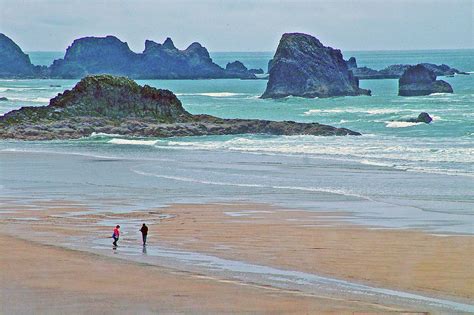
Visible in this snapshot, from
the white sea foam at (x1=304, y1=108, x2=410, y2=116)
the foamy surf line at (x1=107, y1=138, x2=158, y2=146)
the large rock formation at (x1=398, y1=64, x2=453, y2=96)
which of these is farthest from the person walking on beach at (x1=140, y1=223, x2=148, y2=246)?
the large rock formation at (x1=398, y1=64, x2=453, y2=96)

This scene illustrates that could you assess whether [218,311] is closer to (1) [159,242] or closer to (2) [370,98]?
(1) [159,242]

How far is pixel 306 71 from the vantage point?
105 m

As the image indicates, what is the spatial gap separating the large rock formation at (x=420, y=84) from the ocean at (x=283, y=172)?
32.0 metres

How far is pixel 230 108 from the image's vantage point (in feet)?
303

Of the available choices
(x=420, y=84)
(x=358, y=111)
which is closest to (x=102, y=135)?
(x=358, y=111)

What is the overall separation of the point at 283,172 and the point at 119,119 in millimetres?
24917

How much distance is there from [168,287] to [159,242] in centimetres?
555

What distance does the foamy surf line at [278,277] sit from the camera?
1845cm

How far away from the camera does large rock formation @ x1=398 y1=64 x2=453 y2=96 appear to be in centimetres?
10166

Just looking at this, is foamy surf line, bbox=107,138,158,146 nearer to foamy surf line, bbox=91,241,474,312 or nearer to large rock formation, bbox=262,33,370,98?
foamy surf line, bbox=91,241,474,312

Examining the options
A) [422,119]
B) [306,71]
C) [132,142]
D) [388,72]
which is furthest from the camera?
[388,72]

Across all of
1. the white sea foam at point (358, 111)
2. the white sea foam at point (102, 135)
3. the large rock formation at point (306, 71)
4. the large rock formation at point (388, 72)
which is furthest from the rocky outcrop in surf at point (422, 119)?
the large rock formation at point (388, 72)

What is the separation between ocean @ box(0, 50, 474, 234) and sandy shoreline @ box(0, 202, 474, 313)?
6.46ft

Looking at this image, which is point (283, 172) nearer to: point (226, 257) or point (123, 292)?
point (226, 257)
